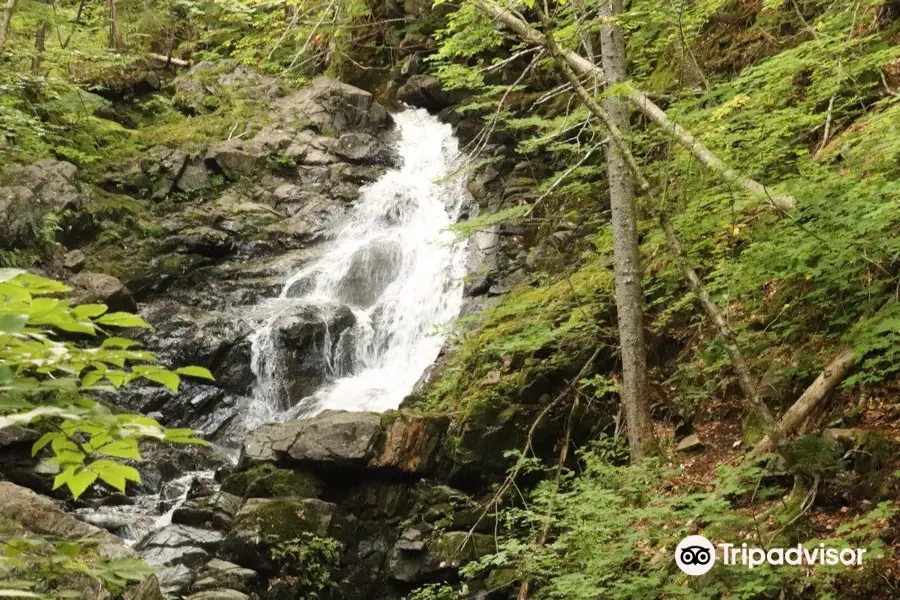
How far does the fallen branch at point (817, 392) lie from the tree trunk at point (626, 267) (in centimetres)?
131

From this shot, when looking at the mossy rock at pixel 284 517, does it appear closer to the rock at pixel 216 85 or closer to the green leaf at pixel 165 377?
the green leaf at pixel 165 377

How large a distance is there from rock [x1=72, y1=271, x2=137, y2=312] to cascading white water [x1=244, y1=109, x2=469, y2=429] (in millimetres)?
2104

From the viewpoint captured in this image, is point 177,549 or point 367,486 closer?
point 177,549

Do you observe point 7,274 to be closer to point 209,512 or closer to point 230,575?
point 230,575

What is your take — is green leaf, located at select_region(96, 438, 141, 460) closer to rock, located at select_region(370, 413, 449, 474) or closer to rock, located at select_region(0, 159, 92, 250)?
rock, located at select_region(370, 413, 449, 474)

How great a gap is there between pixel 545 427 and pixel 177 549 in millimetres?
3854

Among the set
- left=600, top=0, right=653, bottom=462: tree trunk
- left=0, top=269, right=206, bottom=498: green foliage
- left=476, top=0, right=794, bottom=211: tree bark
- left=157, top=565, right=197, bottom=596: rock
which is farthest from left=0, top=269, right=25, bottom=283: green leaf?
left=157, top=565, right=197, bottom=596: rock

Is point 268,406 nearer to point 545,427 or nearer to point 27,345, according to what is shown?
point 545,427

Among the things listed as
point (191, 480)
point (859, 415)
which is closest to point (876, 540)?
point (859, 415)

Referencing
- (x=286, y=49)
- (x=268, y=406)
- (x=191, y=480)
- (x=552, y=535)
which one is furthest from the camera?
(x=286, y=49)

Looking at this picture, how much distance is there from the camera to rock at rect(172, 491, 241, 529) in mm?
7555

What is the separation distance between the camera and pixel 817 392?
4.85 m

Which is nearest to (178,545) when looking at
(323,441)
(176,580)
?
(176,580)

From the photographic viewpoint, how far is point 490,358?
8.21 m
